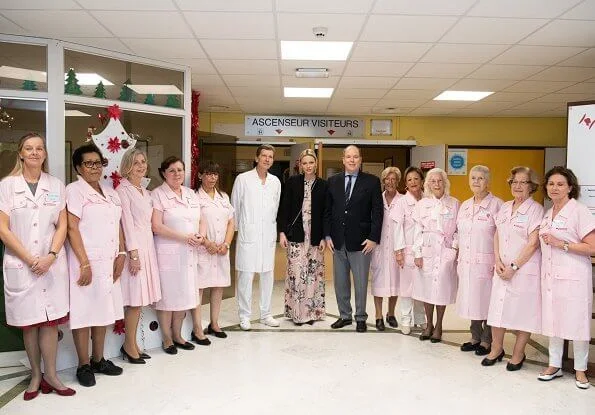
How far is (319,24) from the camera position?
3871 mm

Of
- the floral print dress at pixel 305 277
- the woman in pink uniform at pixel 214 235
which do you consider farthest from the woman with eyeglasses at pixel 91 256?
the floral print dress at pixel 305 277

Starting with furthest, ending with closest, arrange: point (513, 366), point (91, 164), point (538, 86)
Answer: point (538, 86) < point (513, 366) < point (91, 164)

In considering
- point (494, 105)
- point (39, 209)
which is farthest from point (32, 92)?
point (494, 105)

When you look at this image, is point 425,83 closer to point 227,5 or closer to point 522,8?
point 522,8

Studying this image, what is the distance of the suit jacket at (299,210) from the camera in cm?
469

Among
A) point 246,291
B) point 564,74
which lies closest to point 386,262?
point 246,291

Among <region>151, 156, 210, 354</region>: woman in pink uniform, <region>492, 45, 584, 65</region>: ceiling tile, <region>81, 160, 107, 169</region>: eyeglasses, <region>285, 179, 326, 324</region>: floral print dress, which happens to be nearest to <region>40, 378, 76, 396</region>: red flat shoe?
<region>151, 156, 210, 354</region>: woman in pink uniform

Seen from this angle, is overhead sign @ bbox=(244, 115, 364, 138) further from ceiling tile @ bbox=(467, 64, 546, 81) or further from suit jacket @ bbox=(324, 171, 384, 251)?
suit jacket @ bbox=(324, 171, 384, 251)

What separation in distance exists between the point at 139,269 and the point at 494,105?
615 cm

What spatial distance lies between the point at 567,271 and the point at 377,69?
293 cm

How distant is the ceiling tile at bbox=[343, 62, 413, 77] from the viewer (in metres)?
5.08

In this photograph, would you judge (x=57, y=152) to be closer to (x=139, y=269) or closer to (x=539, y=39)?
(x=139, y=269)

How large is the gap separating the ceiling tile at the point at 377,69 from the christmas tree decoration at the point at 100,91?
2.44 meters

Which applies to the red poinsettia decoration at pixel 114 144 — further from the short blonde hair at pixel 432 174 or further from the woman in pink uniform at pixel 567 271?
the woman in pink uniform at pixel 567 271
